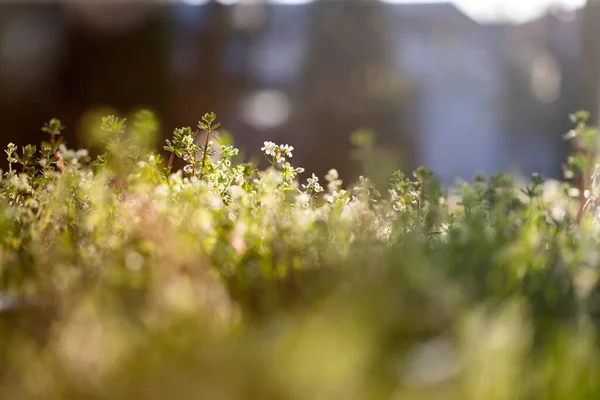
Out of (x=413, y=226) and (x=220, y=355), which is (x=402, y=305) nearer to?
(x=220, y=355)

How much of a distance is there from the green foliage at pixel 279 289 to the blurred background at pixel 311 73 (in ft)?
14.3

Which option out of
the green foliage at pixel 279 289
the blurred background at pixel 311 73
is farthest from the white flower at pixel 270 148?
the blurred background at pixel 311 73

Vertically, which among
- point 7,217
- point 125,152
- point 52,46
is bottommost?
point 7,217

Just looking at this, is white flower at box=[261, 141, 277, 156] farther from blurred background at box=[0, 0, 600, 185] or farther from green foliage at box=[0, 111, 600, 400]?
blurred background at box=[0, 0, 600, 185]

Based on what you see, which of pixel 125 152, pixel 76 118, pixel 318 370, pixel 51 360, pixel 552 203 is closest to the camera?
pixel 318 370

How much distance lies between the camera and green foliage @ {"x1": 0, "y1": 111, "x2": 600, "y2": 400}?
1118mm

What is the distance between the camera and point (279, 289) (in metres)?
1.86

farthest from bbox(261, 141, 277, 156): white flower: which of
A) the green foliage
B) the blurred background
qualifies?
the blurred background

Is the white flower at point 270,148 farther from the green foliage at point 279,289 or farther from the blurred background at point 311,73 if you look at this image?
the blurred background at point 311,73

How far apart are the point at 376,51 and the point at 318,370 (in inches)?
490

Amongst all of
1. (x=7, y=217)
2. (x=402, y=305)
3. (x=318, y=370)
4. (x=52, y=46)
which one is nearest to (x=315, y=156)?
(x=52, y=46)

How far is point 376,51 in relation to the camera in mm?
12992

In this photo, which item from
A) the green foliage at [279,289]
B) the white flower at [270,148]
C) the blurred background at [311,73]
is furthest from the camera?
the blurred background at [311,73]

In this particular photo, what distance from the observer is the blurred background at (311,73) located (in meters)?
10.5
